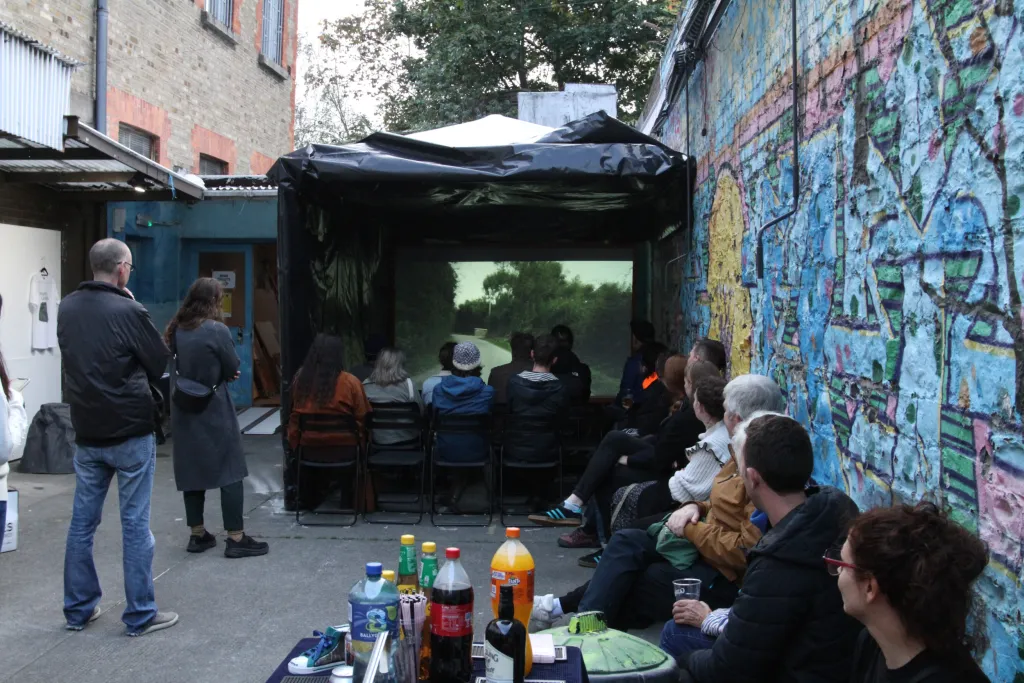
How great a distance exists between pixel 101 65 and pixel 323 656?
35.1 ft

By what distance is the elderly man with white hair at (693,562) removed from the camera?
3920mm

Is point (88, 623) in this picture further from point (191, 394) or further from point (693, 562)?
point (693, 562)

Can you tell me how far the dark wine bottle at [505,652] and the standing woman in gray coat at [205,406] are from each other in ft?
12.2

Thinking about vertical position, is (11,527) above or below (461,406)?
below

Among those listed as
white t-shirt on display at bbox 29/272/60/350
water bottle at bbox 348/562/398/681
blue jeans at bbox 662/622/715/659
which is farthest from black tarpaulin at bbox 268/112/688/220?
water bottle at bbox 348/562/398/681

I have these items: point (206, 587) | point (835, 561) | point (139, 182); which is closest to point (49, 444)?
point (139, 182)

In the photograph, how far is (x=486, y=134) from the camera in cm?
741

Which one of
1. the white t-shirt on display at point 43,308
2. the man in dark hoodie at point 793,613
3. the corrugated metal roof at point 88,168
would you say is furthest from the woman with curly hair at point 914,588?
the white t-shirt on display at point 43,308

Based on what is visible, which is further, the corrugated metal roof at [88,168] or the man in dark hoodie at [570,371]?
the corrugated metal roof at [88,168]

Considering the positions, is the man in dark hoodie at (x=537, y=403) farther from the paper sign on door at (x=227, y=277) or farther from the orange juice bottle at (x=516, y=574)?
the paper sign on door at (x=227, y=277)

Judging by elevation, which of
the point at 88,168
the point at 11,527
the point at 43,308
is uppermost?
the point at 88,168

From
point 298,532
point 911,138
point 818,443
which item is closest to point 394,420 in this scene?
point 298,532

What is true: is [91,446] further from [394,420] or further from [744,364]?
[744,364]

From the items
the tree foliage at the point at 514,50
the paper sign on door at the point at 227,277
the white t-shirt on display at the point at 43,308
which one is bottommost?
the white t-shirt on display at the point at 43,308
